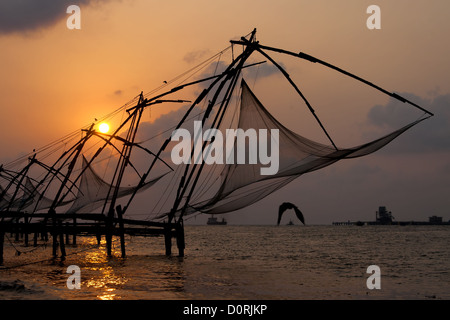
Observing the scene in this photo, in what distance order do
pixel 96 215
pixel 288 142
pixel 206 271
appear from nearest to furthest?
pixel 288 142, pixel 206 271, pixel 96 215

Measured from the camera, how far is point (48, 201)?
36125 mm

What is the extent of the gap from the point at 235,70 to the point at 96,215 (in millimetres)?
9008

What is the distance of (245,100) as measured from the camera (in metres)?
13.3

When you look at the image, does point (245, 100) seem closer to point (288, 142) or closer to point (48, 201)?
point (288, 142)

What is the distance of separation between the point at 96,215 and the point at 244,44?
981 centimetres

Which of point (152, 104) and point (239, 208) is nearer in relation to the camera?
point (239, 208)

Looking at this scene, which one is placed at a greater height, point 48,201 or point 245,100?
point 245,100

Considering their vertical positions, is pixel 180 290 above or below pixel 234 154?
below
